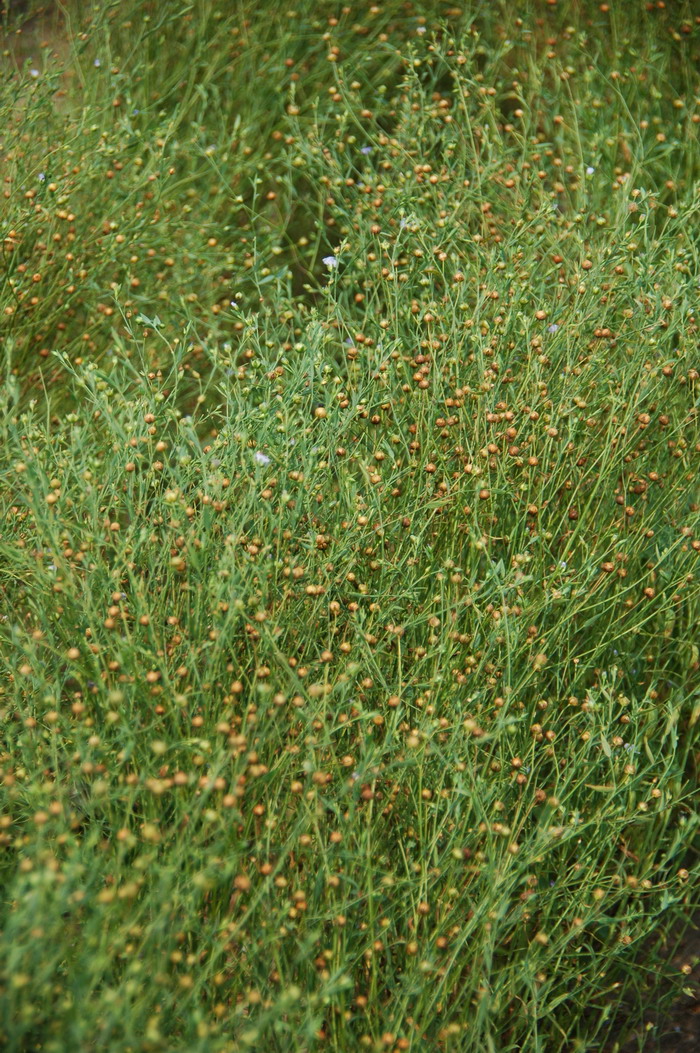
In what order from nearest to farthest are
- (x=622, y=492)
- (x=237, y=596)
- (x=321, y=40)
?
(x=237, y=596)
(x=622, y=492)
(x=321, y=40)

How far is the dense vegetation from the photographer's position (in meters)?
1.63

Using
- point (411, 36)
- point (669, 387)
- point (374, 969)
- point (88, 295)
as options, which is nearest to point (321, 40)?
point (411, 36)

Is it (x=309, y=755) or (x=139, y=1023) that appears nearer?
(x=139, y=1023)

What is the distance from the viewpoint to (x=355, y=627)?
1864mm

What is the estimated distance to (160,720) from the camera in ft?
5.43

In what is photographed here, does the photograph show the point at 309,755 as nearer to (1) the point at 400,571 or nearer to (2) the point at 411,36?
(1) the point at 400,571

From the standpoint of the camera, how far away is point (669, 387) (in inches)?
95.7

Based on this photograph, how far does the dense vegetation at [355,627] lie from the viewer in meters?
1.63

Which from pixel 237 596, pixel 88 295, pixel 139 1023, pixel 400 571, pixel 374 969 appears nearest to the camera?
pixel 139 1023

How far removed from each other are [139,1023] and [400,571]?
0.95 m

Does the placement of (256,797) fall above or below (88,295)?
below

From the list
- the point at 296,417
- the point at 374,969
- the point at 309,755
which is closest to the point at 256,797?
the point at 309,755

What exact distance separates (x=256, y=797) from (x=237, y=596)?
0.36 meters

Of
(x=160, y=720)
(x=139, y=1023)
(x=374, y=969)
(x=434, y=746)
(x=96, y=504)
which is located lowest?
(x=374, y=969)
